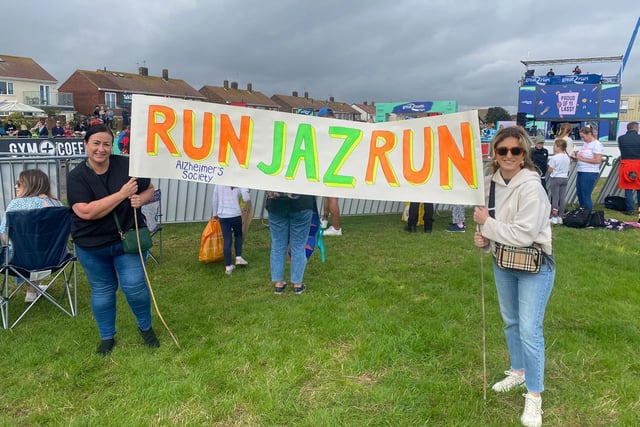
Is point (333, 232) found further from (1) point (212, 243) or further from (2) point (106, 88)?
(2) point (106, 88)

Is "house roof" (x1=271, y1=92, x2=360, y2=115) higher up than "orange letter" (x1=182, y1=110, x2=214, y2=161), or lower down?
higher up

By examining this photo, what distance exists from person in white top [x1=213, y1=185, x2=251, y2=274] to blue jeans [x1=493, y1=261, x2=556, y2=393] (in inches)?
139

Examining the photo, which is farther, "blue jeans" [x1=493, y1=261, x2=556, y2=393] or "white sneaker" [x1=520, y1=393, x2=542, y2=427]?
"white sneaker" [x1=520, y1=393, x2=542, y2=427]

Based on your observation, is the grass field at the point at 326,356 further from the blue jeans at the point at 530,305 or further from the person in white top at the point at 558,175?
the person in white top at the point at 558,175

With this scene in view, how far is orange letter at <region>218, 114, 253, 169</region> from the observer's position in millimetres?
3639

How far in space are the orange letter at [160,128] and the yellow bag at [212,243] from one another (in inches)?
94.4

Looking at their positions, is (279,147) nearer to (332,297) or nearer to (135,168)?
(135,168)

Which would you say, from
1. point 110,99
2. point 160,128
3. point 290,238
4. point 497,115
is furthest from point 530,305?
point 110,99

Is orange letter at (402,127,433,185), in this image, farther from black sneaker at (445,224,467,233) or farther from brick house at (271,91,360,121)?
brick house at (271,91,360,121)

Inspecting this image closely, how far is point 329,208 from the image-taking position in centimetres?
794

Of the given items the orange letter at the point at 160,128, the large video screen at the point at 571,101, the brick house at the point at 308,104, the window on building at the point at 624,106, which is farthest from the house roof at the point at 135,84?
the orange letter at the point at 160,128

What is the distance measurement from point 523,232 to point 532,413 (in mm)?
1132

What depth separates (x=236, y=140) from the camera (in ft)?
12.0

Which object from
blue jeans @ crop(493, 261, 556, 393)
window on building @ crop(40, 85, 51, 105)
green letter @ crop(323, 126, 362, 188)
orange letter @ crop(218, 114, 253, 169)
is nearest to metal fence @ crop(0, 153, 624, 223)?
orange letter @ crop(218, 114, 253, 169)
